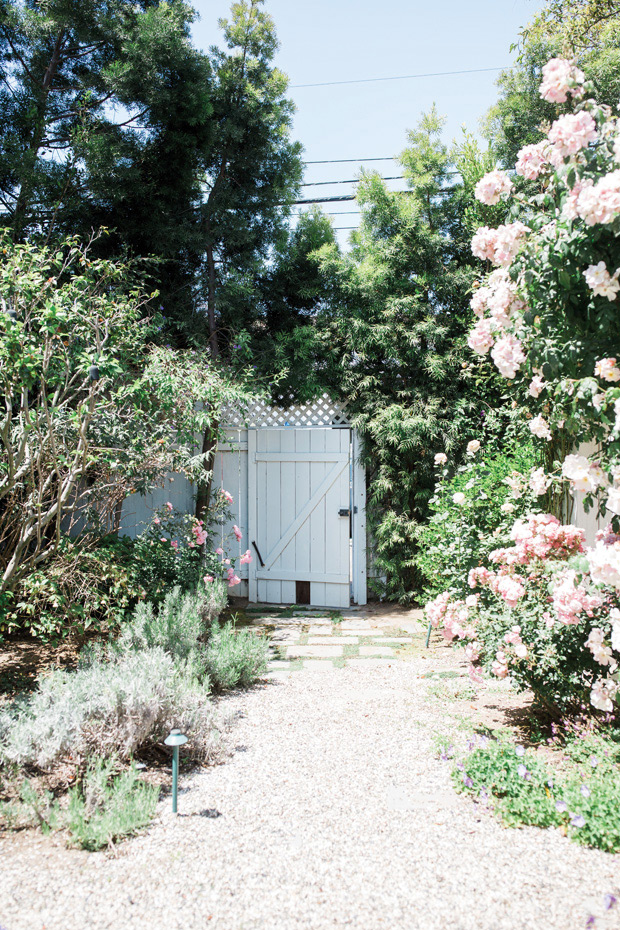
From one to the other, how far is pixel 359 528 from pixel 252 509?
108cm

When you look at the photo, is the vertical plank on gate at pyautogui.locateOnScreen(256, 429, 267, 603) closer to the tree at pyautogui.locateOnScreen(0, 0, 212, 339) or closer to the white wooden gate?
the white wooden gate

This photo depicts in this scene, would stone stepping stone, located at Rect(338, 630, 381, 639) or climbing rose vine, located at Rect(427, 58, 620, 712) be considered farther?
stone stepping stone, located at Rect(338, 630, 381, 639)

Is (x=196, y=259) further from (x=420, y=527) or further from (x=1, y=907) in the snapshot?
(x=1, y=907)

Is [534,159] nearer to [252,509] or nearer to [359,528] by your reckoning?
[359,528]

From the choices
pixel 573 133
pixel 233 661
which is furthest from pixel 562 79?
pixel 233 661

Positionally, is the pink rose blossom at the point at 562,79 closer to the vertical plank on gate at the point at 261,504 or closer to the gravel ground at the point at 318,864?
the gravel ground at the point at 318,864

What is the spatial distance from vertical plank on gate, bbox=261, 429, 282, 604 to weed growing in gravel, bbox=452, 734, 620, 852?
3.67 meters

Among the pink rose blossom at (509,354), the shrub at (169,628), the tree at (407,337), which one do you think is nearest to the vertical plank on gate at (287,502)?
the tree at (407,337)

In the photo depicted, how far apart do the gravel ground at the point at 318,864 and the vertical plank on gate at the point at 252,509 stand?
3.42m

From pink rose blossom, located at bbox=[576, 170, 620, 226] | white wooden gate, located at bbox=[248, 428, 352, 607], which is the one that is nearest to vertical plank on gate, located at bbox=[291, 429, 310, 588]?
white wooden gate, located at bbox=[248, 428, 352, 607]

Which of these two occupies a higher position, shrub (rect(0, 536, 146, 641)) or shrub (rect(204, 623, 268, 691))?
shrub (rect(0, 536, 146, 641))

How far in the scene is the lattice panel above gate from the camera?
6.09m

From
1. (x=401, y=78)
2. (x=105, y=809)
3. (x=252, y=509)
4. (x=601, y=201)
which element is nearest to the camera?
(x=601, y=201)

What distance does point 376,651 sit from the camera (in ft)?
14.8
